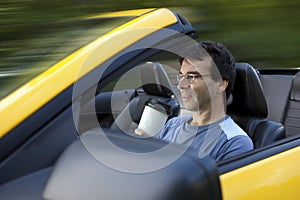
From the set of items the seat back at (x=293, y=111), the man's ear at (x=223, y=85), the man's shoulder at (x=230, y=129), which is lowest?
the seat back at (x=293, y=111)

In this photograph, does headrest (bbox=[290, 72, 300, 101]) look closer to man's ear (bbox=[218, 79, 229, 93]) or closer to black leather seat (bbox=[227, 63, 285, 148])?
black leather seat (bbox=[227, 63, 285, 148])

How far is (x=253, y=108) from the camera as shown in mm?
2859

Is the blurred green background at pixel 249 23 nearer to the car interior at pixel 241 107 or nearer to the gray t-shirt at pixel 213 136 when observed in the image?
the car interior at pixel 241 107

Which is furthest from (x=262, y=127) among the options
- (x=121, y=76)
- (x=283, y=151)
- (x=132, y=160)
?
(x=132, y=160)

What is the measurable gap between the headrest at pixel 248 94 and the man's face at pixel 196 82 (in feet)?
1.06

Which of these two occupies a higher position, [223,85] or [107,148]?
[107,148]

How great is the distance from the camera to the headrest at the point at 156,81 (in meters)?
3.08

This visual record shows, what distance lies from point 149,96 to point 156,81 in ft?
1.21

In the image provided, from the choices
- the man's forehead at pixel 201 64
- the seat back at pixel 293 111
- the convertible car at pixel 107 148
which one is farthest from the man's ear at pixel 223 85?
the seat back at pixel 293 111

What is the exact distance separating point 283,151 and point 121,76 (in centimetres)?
70

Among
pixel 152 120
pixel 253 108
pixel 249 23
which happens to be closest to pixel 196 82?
pixel 152 120

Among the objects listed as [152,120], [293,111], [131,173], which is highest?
[131,173]

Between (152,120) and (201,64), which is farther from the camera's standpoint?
(152,120)

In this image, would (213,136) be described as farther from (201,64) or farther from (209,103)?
(201,64)
